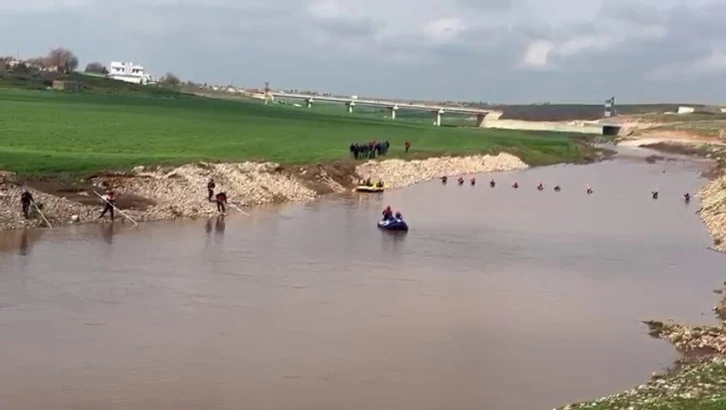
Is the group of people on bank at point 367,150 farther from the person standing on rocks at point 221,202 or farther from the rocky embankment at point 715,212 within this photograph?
the person standing on rocks at point 221,202

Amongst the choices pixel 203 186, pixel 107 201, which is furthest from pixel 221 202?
pixel 107 201

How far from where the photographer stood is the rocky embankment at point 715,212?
44.8 m

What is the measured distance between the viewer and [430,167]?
3246 inches

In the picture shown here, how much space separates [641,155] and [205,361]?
120 meters

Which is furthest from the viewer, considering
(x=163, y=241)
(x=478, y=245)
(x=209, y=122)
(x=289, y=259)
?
(x=209, y=122)

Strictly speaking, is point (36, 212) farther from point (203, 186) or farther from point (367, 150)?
point (367, 150)

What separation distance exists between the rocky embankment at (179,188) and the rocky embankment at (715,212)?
21.7m

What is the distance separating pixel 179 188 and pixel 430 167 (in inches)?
1474

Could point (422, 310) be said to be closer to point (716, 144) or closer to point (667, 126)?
point (716, 144)

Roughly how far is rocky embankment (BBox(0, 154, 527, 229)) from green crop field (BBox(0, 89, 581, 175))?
1861mm

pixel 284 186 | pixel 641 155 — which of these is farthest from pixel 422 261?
pixel 641 155

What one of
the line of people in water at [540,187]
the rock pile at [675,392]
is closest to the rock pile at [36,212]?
the rock pile at [675,392]

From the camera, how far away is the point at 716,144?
475 feet

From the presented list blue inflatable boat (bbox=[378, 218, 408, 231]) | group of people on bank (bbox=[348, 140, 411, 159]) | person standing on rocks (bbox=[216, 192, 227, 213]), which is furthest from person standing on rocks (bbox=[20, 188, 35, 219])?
group of people on bank (bbox=[348, 140, 411, 159])
